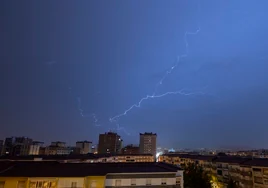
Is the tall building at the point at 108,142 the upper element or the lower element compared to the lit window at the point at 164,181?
upper

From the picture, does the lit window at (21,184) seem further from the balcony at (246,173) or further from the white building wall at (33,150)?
the white building wall at (33,150)

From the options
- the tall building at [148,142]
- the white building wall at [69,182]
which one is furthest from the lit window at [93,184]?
the tall building at [148,142]

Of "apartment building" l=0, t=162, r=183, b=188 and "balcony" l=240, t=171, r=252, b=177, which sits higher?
"apartment building" l=0, t=162, r=183, b=188

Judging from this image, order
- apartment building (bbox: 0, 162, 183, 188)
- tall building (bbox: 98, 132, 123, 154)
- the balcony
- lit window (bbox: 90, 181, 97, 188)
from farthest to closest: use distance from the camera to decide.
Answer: tall building (bbox: 98, 132, 123, 154) → the balcony → lit window (bbox: 90, 181, 97, 188) → apartment building (bbox: 0, 162, 183, 188)

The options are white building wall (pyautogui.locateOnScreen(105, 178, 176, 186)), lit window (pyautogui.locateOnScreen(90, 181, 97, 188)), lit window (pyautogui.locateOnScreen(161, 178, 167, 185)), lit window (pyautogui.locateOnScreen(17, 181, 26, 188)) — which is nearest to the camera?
lit window (pyautogui.locateOnScreen(17, 181, 26, 188))

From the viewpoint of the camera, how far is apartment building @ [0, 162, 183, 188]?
20.9m

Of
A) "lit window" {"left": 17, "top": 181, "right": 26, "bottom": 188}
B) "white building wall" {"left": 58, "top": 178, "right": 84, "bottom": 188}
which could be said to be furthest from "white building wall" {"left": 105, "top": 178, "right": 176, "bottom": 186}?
"lit window" {"left": 17, "top": 181, "right": 26, "bottom": 188}

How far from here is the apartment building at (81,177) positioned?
824 inches

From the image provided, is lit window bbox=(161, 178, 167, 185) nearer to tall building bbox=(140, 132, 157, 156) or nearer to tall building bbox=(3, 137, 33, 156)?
tall building bbox=(3, 137, 33, 156)

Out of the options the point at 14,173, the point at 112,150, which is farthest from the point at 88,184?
the point at 112,150

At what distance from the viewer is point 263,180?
35125mm

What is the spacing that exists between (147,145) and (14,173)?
12683 cm

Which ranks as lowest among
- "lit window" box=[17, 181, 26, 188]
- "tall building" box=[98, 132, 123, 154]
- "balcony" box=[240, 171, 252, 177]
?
"balcony" box=[240, 171, 252, 177]

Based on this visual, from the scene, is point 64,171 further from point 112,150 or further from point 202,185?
point 112,150
